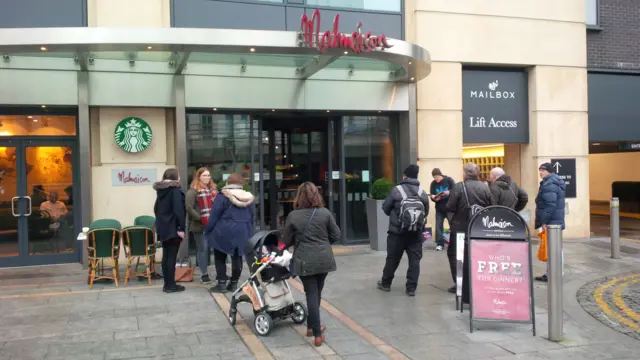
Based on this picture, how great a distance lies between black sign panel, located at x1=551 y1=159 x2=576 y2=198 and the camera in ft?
41.9

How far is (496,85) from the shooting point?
12.7 meters

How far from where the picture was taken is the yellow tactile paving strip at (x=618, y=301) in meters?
6.61

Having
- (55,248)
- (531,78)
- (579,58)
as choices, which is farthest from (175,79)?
(579,58)

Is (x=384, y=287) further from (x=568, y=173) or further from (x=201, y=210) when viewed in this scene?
(x=568, y=173)

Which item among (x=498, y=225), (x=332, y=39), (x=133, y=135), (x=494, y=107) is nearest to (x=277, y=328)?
(x=498, y=225)

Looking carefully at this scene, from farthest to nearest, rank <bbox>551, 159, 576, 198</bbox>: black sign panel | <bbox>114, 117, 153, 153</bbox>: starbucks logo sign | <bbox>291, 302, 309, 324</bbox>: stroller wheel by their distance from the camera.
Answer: <bbox>551, 159, 576, 198</bbox>: black sign panel
<bbox>114, 117, 153, 153</bbox>: starbucks logo sign
<bbox>291, 302, 309, 324</bbox>: stroller wheel

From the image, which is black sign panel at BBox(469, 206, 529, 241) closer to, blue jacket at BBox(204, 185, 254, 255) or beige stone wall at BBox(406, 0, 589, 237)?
blue jacket at BBox(204, 185, 254, 255)

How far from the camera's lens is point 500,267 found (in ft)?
19.7

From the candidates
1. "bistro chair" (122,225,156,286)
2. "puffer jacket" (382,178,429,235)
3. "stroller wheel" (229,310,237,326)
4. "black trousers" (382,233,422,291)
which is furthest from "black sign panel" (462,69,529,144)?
"stroller wheel" (229,310,237,326)

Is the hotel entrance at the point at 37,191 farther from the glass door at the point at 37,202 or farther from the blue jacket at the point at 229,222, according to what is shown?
the blue jacket at the point at 229,222

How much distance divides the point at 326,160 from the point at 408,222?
16.7 ft

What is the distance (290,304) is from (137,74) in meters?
5.79

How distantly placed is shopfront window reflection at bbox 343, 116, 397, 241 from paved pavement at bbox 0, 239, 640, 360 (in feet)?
11.5

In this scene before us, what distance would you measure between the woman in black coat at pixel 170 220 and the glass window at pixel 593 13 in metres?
10.8
